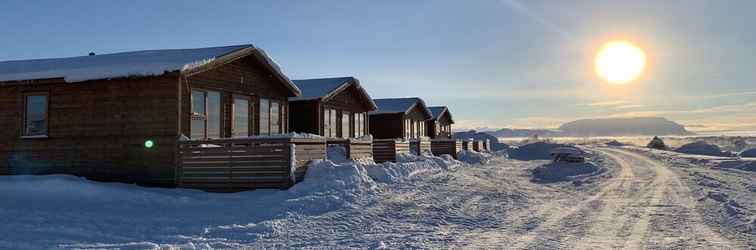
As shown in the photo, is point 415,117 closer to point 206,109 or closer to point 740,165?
point 740,165

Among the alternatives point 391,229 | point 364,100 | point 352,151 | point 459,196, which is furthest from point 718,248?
point 364,100

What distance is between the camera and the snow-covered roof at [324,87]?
26578mm

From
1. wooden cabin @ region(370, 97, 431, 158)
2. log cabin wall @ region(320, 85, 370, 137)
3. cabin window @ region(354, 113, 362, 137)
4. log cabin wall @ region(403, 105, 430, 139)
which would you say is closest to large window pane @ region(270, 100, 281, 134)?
log cabin wall @ region(320, 85, 370, 137)

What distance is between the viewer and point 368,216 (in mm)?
11312

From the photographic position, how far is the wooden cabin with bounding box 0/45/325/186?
15.4 metres

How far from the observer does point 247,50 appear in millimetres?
18578

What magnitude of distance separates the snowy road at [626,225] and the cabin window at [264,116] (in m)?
11.0

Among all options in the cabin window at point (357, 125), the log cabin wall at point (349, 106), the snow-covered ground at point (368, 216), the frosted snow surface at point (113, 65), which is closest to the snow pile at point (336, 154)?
the snow-covered ground at point (368, 216)

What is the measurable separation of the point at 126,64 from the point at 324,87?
12518 mm

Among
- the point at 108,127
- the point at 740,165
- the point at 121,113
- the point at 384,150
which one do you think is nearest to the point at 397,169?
the point at 384,150

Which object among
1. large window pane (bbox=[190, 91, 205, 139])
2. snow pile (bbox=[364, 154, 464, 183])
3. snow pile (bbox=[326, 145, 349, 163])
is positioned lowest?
snow pile (bbox=[364, 154, 464, 183])

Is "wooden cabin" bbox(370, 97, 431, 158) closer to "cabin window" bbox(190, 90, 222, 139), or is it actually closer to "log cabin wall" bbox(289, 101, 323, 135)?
"log cabin wall" bbox(289, 101, 323, 135)

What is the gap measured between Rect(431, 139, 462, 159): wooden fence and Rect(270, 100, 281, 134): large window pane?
9900 mm

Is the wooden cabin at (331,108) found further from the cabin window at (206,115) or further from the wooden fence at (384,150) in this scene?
the cabin window at (206,115)
